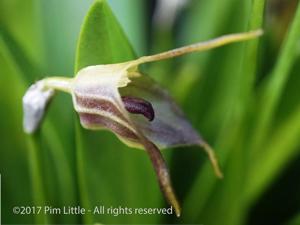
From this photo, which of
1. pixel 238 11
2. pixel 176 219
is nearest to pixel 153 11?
pixel 238 11

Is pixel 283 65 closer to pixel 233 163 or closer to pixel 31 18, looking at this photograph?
pixel 233 163

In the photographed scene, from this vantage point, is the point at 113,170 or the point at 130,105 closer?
the point at 130,105

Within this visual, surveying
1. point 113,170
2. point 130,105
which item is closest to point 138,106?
point 130,105

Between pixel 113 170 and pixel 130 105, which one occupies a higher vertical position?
pixel 130 105

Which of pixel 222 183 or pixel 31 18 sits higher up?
pixel 31 18

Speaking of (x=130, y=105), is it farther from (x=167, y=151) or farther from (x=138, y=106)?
(x=167, y=151)

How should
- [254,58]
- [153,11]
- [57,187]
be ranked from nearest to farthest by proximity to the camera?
[254,58] → [57,187] → [153,11]
